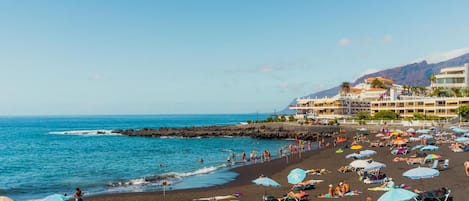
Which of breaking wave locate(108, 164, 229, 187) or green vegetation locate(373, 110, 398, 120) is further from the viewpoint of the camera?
green vegetation locate(373, 110, 398, 120)

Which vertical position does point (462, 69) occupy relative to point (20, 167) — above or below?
above

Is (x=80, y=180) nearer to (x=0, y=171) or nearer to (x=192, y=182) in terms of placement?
(x=192, y=182)

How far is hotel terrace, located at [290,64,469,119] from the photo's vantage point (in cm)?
8200

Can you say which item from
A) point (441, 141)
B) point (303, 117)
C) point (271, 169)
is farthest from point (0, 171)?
point (303, 117)

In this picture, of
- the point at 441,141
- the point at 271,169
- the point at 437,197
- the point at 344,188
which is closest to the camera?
the point at 437,197

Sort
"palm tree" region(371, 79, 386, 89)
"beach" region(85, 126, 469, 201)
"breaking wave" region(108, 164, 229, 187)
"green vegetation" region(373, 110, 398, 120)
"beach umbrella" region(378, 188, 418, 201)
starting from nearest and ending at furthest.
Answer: "beach umbrella" region(378, 188, 418, 201), "beach" region(85, 126, 469, 201), "breaking wave" region(108, 164, 229, 187), "green vegetation" region(373, 110, 398, 120), "palm tree" region(371, 79, 386, 89)

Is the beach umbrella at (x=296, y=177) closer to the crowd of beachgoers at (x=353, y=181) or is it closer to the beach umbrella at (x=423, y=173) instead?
the crowd of beachgoers at (x=353, y=181)

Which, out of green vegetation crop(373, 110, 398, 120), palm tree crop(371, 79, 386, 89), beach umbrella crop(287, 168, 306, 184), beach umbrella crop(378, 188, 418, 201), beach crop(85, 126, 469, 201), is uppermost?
palm tree crop(371, 79, 386, 89)

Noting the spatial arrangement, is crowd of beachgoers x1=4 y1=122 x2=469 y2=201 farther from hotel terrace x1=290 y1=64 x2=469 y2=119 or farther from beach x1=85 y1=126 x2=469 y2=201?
hotel terrace x1=290 y1=64 x2=469 y2=119

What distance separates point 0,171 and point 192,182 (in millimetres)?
24166

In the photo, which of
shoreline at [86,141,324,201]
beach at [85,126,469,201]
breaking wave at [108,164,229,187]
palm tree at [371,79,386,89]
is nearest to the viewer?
beach at [85,126,469,201]

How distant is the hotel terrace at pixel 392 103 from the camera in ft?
269

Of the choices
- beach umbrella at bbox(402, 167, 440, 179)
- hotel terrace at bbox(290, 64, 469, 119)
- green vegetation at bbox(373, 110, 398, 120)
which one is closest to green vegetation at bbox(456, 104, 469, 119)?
hotel terrace at bbox(290, 64, 469, 119)

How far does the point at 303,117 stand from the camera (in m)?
103
